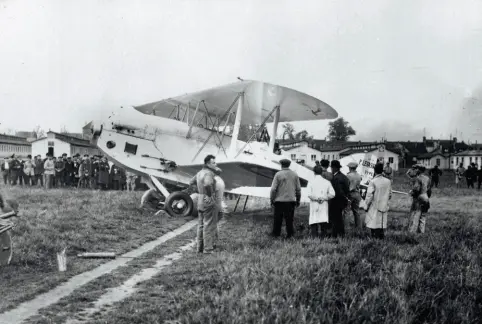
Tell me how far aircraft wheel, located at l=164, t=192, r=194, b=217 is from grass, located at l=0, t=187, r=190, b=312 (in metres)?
0.53

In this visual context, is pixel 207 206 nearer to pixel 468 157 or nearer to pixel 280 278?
pixel 280 278

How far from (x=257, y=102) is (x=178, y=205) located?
13.1 ft

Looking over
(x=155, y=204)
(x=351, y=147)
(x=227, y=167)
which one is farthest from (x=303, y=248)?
(x=351, y=147)

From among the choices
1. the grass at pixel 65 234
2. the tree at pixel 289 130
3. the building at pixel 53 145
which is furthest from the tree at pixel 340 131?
the grass at pixel 65 234

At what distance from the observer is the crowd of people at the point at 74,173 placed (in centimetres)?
2259

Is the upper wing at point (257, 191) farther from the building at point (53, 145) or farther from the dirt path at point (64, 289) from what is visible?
the building at point (53, 145)

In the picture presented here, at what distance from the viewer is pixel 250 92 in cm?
1359

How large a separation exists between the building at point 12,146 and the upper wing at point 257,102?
17.7 meters

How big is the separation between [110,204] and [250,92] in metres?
5.24

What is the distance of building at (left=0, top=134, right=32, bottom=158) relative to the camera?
2996cm

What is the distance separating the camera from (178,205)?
13.3 m

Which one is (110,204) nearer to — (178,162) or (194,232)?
(178,162)

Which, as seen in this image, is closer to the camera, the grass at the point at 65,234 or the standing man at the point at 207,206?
the grass at the point at 65,234

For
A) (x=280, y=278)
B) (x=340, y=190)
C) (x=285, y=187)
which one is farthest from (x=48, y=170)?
(x=280, y=278)
